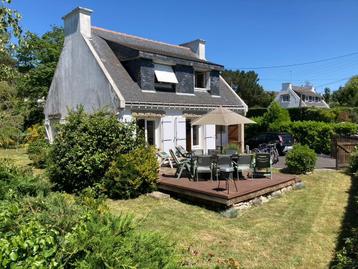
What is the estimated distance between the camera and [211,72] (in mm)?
21500

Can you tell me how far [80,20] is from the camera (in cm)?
1742

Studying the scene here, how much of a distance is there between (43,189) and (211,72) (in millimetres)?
16663

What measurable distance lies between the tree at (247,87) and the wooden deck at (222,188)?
1991 inches

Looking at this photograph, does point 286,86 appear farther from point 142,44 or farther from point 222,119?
point 222,119

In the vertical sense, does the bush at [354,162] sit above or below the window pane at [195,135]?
below

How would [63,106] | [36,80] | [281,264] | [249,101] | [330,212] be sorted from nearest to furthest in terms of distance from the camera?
[281,264], [330,212], [63,106], [36,80], [249,101]

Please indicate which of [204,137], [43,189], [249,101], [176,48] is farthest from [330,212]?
[249,101]

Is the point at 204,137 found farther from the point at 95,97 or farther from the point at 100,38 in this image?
the point at 100,38

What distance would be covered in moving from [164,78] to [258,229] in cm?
1191

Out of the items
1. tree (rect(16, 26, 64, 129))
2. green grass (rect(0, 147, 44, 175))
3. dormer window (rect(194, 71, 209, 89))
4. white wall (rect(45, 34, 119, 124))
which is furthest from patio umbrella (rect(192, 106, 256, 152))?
tree (rect(16, 26, 64, 129))

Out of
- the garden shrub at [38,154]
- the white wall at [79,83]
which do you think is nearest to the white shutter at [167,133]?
the white wall at [79,83]

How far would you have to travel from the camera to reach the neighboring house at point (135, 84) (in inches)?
647

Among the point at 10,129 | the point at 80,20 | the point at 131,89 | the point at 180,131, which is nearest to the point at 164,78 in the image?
the point at 131,89

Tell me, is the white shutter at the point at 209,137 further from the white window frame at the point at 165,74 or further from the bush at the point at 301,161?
the bush at the point at 301,161
